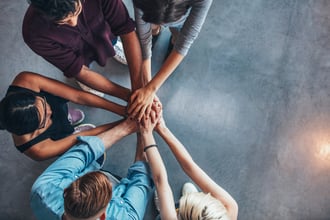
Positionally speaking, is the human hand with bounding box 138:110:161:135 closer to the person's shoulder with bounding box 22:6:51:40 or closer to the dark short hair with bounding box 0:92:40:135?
the dark short hair with bounding box 0:92:40:135

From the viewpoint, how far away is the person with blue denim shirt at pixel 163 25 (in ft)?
3.85

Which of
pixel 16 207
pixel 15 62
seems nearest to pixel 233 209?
pixel 16 207

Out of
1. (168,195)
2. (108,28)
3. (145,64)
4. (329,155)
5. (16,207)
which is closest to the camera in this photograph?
(168,195)

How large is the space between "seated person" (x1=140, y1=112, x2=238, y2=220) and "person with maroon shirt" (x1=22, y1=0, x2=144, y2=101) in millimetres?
301

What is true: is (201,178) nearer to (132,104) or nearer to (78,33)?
(132,104)

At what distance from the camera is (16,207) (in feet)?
6.28

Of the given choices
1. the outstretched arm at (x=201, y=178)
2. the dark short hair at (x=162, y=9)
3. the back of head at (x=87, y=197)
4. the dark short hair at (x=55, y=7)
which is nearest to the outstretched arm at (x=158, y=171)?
the outstretched arm at (x=201, y=178)

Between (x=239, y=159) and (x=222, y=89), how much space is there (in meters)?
0.49

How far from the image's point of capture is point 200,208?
117 centimetres

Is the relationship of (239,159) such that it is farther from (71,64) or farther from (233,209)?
(71,64)

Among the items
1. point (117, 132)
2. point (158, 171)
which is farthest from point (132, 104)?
point (158, 171)

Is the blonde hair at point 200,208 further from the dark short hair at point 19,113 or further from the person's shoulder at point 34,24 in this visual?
the person's shoulder at point 34,24

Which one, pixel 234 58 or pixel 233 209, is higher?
pixel 234 58

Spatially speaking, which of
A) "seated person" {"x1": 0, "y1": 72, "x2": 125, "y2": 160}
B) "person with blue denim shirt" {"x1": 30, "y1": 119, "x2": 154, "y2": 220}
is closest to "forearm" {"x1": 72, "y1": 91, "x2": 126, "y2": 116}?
"seated person" {"x1": 0, "y1": 72, "x2": 125, "y2": 160}
